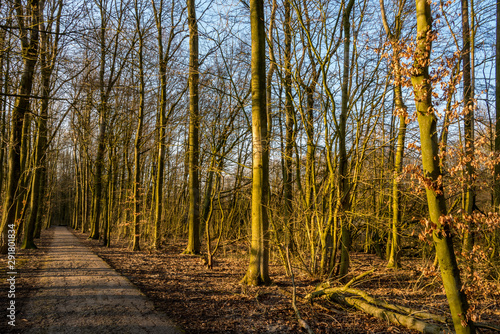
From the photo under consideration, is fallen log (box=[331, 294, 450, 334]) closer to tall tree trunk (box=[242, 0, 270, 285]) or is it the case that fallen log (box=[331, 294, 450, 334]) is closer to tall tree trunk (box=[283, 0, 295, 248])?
tall tree trunk (box=[242, 0, 270, 285])

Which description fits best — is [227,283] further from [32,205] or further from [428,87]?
[32,205]

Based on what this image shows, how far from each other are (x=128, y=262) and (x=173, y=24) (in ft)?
31.8

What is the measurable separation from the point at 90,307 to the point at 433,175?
16.0 feet

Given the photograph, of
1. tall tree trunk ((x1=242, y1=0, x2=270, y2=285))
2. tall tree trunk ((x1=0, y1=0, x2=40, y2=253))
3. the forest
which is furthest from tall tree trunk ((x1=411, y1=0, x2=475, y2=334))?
tall tree trunk ((x1=0, y1=0, x2=40, y2=253))

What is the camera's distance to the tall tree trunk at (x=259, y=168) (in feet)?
21.5

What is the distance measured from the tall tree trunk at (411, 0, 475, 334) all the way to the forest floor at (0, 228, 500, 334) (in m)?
0.27

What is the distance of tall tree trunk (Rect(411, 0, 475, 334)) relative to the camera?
317 cm

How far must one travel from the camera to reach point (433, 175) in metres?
3.26

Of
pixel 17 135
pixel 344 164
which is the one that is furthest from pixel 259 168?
pixel 17 135

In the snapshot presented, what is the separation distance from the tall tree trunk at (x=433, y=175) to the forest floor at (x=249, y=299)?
0.27 metres

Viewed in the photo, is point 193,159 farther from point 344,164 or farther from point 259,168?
point 344,164

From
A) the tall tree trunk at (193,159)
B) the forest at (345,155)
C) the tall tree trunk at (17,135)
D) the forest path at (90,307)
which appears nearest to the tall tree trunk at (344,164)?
the forest at (345,155)

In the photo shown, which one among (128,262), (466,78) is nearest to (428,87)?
(466,78)

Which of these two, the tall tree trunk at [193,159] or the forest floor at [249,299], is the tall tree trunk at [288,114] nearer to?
the forest floor at [249,299]
